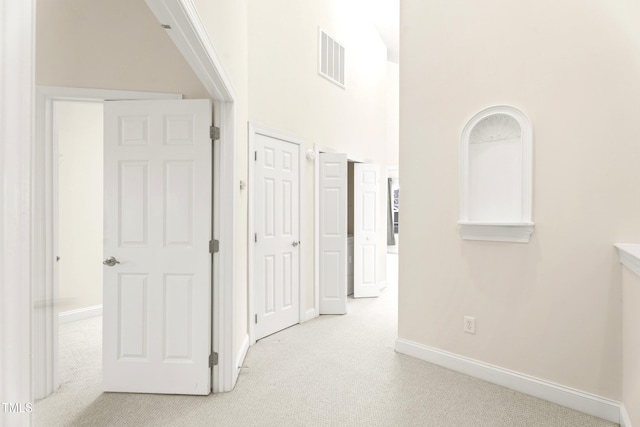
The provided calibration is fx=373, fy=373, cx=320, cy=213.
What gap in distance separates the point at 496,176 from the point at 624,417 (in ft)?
5.38

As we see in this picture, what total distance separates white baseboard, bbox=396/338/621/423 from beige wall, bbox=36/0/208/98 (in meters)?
2.71

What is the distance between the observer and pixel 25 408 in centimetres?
61

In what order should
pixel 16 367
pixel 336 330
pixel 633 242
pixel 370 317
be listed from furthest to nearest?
1. pixel 370 317
2. pixel 336 330
3. pixel 633 242
4. pixel 16 367

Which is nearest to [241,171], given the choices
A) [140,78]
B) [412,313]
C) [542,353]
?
[140,78]

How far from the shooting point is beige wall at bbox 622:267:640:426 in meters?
1.93

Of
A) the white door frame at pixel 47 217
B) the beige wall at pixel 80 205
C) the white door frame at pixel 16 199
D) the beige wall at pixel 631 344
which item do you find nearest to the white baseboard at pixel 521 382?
the beige wall at pixel 631 344

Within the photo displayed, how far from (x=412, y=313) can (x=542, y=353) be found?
1011 millimetres

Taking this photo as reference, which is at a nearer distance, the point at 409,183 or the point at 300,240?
the point at 409,183

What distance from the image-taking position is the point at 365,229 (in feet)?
18.0

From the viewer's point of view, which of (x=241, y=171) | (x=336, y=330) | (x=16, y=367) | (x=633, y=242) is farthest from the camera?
(x=336, y=330)

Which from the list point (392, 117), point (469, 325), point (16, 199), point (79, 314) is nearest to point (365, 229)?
point (469, 325)

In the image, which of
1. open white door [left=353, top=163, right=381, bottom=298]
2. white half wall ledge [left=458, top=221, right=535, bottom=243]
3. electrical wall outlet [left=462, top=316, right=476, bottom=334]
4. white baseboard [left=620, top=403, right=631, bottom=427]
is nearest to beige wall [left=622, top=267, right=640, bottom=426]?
white baseboard [left=620, top=403, right=631, bottom=427]

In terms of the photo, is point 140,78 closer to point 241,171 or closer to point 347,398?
point 241,171

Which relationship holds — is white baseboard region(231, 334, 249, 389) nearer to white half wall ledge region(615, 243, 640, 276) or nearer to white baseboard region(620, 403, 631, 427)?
white baseboard region(620, 403, 631, 427)
